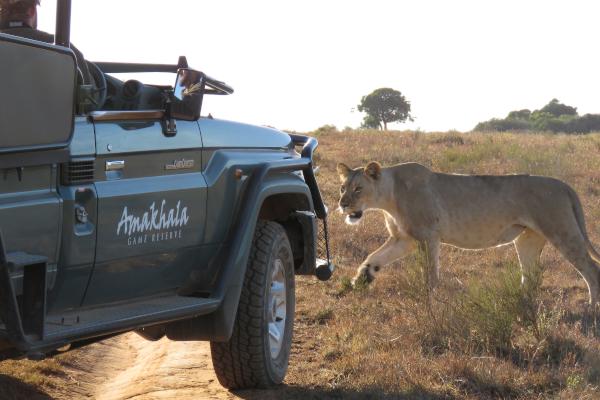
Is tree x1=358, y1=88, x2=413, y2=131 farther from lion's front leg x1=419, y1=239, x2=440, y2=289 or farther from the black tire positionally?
the black tire

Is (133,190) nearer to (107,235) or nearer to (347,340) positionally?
(107,235)

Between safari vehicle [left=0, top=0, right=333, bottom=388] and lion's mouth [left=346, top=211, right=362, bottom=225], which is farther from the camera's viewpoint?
lion's mouth [left=346, top=211, right=362, bottom=225]

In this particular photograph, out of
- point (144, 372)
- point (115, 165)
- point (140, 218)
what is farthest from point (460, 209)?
point (115, 165)

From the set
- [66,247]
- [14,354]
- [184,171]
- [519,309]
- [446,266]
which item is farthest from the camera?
[446,266]

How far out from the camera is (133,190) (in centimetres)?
475

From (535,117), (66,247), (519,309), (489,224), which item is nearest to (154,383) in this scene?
(66,247)

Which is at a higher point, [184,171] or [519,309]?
[184,171]

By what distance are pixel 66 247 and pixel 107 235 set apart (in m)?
0.28

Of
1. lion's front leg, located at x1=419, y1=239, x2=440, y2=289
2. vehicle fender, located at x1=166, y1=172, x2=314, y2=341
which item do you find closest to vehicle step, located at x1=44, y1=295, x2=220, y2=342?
vehicle fender, located at x1=166, y1=172, x2=314, y2=341

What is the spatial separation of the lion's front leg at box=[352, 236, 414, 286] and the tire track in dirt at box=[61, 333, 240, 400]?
271cm

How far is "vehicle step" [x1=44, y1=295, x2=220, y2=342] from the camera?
4.25 meters

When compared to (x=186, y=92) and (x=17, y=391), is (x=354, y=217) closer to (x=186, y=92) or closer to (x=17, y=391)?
(x=17, y=391)

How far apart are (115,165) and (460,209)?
641 cm

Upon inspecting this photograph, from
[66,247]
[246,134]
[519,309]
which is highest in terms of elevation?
[246,134]
